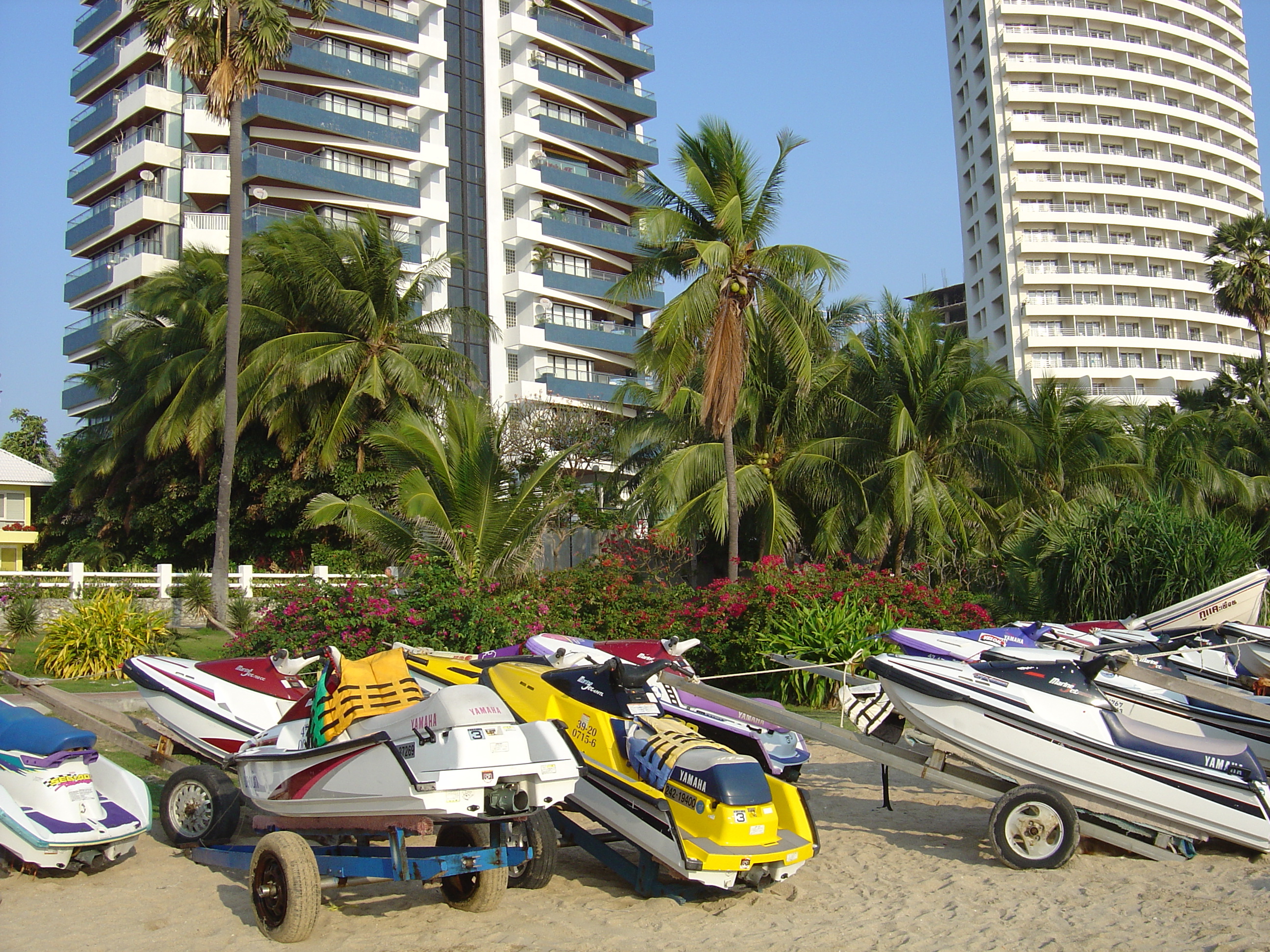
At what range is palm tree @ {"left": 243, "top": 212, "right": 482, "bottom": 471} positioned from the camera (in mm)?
27312

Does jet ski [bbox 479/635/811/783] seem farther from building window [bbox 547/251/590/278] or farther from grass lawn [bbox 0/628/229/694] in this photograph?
building window [bbox 547/251/590/278]

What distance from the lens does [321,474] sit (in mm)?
29516

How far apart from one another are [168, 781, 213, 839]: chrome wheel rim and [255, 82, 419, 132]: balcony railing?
1545 inches

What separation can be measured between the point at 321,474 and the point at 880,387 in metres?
15.6

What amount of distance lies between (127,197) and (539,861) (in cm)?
4578

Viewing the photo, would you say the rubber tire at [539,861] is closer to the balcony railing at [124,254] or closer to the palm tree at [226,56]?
the palm tree at [226,56]

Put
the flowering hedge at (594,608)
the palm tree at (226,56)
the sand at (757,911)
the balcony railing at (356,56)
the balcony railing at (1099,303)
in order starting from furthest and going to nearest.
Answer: the balcony railing at (1099,303)
the balcony railing at (356,56)
the palm tree at (226,56)
the flowering hedge at (594,608)
the sand at (757,911)

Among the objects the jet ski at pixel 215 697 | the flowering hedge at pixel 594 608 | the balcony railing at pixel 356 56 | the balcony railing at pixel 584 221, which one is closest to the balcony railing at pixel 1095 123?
the balcony railing at pixel 584 221

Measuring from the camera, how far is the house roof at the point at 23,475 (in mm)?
39344

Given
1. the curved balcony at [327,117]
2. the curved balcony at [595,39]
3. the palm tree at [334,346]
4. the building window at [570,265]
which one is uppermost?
the curved balcony at [595,39]

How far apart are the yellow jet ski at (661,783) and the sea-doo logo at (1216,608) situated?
20.7 feet

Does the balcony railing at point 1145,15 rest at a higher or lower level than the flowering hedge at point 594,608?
higher

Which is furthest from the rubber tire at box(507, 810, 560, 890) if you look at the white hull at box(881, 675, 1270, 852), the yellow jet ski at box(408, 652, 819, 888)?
the white hull at box(881, 675, 1270, 852)

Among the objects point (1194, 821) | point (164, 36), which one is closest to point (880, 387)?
point (164, 36)
